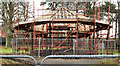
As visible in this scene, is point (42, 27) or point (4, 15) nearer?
point (42, 27)

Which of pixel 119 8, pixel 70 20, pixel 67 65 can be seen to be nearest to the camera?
pixel 67 65

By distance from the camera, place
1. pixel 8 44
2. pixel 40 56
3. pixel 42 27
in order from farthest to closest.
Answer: pixel 8 44 → pixel 42 27 → pixel 40 56

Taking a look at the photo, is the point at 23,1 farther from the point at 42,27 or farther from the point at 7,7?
the point at 42,27

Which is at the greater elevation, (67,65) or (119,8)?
(119,8)

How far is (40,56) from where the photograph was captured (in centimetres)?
1412

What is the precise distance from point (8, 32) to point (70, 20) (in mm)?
18346

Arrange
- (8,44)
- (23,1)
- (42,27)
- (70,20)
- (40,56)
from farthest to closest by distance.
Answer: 1. (8,44)
2. (23,1)
3. (42,27)
4. (40,56)
5. (70,20)

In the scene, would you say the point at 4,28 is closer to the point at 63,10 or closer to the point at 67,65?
the point at 63,10

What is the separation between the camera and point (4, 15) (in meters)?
27.1

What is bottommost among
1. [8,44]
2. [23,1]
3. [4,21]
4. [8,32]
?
[8,44]

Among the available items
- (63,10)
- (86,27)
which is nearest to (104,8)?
(86,27)

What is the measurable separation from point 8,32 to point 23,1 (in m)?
6.42

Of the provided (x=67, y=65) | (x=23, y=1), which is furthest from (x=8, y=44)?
(x=67, y=65)

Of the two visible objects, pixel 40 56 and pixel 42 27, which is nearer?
pixel 40 56
